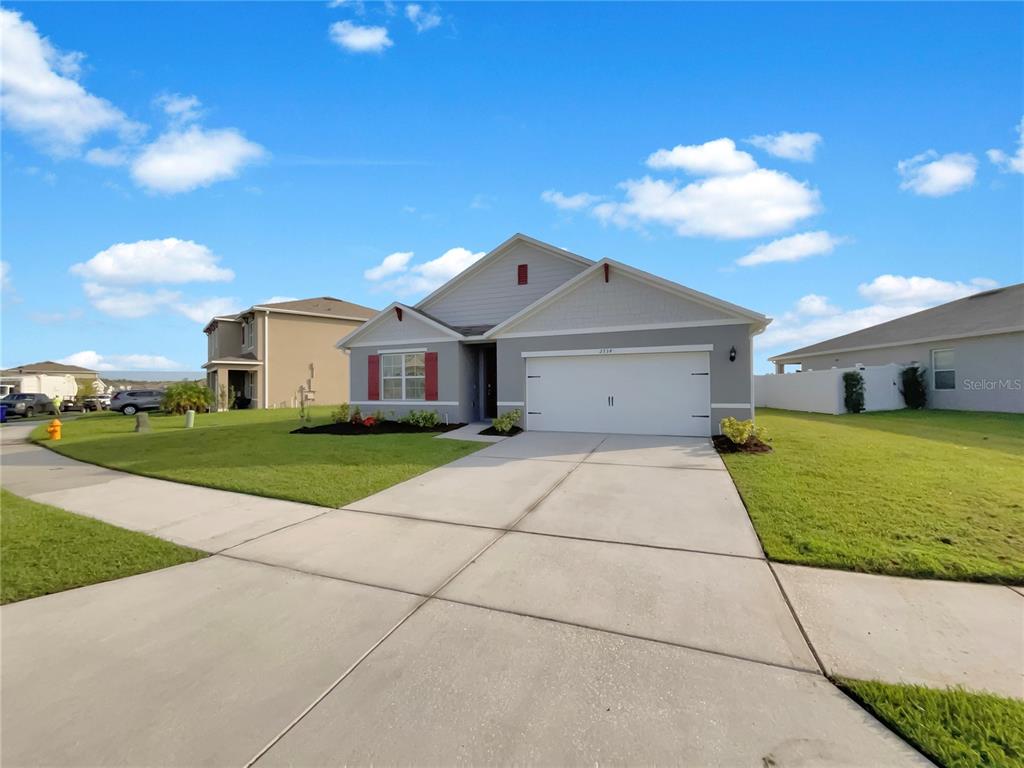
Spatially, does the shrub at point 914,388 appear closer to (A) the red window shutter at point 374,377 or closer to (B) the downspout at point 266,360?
(A) the red window shutter at point 374,377

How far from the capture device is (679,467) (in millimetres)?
7762

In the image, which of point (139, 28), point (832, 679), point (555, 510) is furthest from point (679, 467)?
point (139, 28)

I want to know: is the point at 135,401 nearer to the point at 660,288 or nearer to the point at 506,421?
the point at 506,421

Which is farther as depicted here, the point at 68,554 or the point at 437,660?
the point at 68,554

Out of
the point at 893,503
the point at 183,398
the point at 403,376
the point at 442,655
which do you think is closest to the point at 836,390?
the point at 893,503

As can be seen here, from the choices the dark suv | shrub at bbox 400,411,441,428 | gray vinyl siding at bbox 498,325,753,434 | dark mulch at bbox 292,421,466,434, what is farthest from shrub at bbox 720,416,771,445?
the dark suv

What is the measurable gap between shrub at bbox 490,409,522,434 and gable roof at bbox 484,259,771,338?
8.25 ft

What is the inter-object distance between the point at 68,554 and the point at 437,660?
441 centimetres

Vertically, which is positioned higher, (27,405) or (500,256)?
(500,256)

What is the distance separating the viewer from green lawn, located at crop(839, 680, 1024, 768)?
193cm

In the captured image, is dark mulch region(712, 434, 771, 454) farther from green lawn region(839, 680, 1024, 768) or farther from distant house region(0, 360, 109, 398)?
distant house region(0, 360, 109, 398)

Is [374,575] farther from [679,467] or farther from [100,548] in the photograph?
[679,467]

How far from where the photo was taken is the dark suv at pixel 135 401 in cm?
2431

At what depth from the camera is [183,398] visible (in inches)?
870
